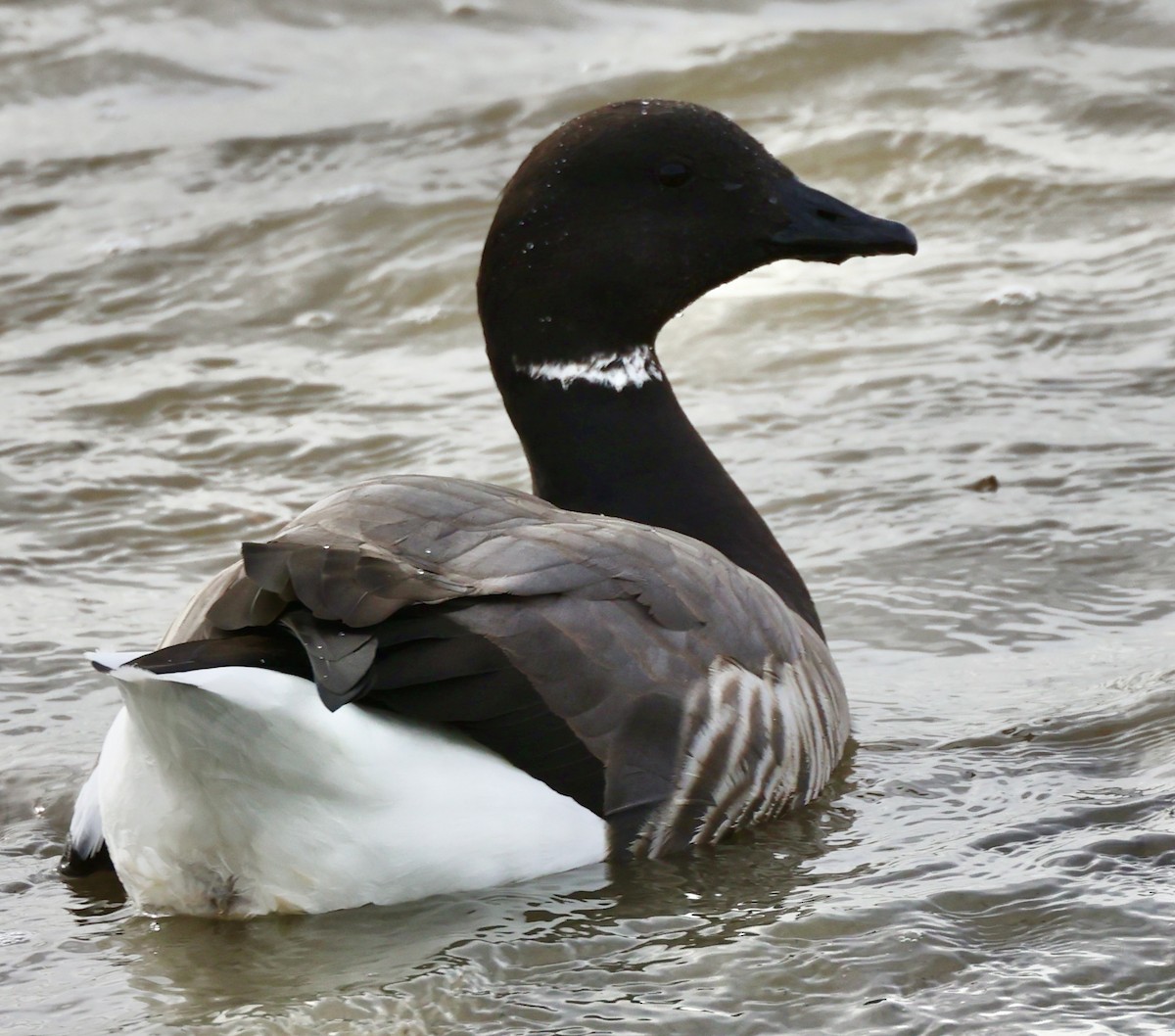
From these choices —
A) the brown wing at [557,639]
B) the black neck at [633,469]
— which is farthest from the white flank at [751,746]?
the black neck at [633,469]

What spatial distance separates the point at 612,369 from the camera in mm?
4723

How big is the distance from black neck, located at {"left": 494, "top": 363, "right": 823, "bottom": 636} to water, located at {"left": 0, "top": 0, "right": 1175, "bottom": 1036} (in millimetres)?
532

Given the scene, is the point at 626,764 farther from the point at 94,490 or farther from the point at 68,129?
the point at 68,129

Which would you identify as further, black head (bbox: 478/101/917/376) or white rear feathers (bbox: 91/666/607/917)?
Answer: black head (bbox: 478/101/917/376)

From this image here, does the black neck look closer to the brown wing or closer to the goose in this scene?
the goose

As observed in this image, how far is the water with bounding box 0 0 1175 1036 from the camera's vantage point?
332cm

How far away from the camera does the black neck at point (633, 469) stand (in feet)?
15.2

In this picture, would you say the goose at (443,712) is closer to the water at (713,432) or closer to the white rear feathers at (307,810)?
the white rear feathers at (307,810)

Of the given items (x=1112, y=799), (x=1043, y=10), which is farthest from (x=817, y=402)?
(x=1043, y=10)

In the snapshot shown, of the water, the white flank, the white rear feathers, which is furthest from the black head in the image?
the white rear feathers

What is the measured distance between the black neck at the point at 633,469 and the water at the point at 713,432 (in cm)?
53

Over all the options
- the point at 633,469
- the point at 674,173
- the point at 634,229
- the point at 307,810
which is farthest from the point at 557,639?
the point at 674,173

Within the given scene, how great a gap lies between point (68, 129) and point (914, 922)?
775 centimetres

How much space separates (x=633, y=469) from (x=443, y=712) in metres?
1.44
